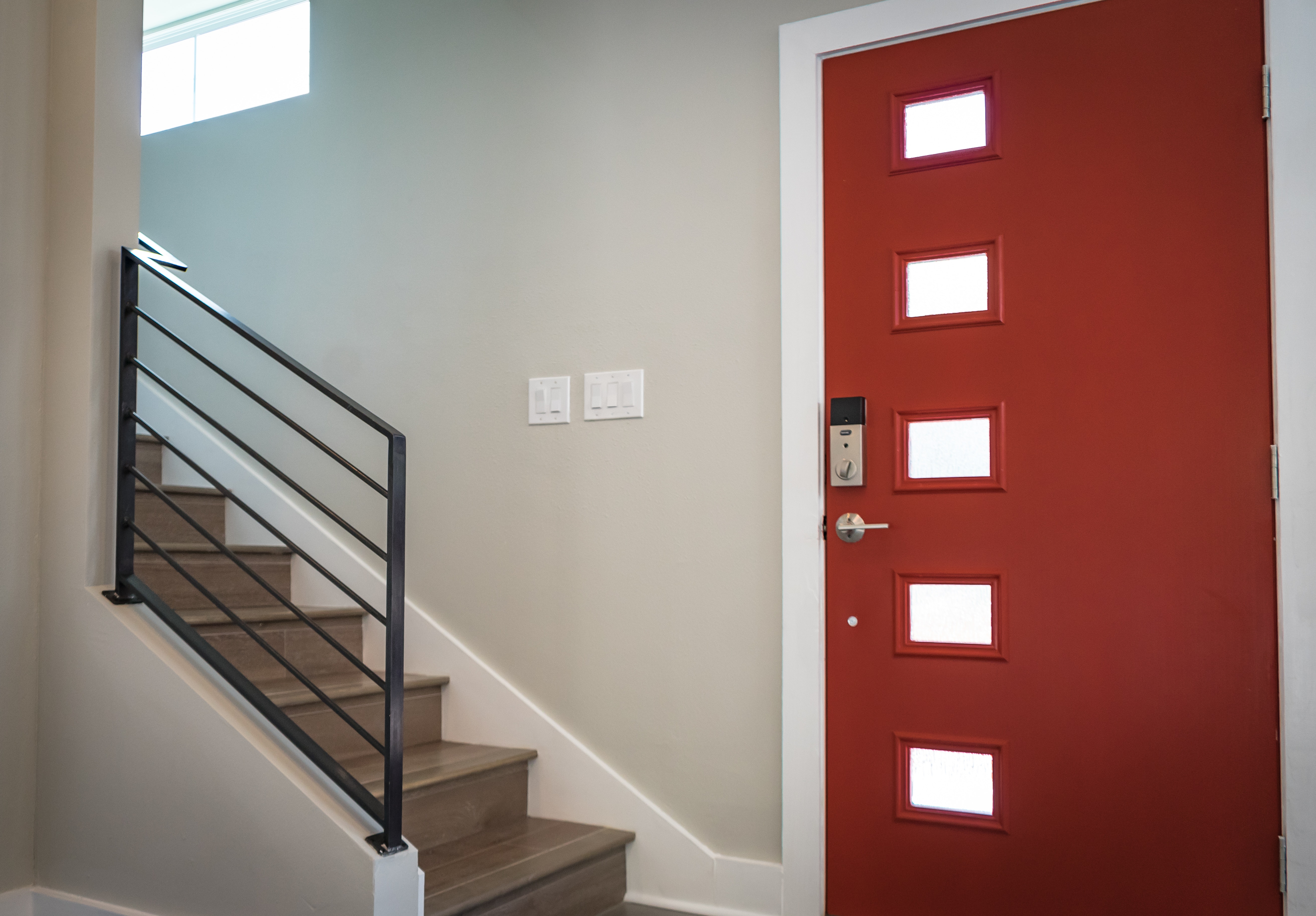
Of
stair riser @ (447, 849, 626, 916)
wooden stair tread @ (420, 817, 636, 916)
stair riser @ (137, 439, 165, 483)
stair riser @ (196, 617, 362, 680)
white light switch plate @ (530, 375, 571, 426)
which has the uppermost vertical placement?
white light switch plate @ (530, 375, 571, 426)

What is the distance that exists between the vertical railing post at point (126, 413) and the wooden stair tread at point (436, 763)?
687 mm

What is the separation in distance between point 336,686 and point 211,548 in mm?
539

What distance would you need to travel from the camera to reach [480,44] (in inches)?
114

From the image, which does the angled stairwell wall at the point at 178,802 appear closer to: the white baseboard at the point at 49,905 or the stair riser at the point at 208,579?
the white baseboard at the point at 49,905

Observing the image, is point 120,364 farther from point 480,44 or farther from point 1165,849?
point 1165,849

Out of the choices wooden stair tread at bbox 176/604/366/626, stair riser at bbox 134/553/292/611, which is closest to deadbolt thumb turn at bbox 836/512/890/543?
wooden stair tread at bbox 176/604/366/626

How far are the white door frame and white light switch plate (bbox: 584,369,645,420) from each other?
1.32 feet

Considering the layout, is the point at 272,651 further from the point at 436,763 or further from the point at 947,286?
the point at 947,286

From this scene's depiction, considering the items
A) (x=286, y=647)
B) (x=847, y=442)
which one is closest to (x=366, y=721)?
(x=286, y=647)

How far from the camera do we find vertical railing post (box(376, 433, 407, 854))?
5.99ft

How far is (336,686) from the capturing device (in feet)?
8.55

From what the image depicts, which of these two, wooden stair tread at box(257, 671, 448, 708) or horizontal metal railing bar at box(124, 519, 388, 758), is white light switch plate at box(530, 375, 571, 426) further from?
horizontal metal railing bar at box(124, 519, 388, 758)

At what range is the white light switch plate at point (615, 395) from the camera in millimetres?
2588

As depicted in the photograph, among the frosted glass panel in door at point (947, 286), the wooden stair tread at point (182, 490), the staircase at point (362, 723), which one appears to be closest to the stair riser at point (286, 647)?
the staircase at point (362, 723)
